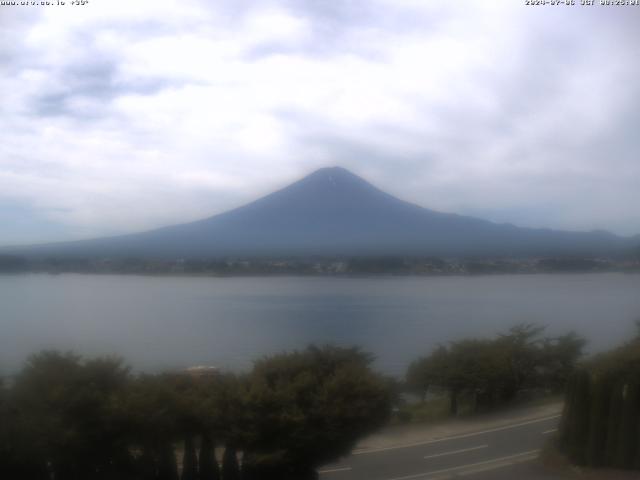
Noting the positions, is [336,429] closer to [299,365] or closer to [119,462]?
[299,365]

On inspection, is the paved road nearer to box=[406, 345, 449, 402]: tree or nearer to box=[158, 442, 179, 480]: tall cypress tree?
box=[158, 442, 179, 480]: tall cypress tree

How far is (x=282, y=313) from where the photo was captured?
2589cm

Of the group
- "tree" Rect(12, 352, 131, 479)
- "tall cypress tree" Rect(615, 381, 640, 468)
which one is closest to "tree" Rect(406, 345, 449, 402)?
"tall cypress tree" Rect(615, 381, 640, 468)

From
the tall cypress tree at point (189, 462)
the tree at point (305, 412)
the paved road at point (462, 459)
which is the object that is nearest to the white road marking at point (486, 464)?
the paved road at point (462, 459)

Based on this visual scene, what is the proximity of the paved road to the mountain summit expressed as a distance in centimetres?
951

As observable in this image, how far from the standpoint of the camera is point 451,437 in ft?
36.8

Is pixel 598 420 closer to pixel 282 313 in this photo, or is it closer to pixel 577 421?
pixel 577 421

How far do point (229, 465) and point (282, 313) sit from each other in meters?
17.2

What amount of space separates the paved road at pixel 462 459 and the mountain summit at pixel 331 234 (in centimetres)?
951

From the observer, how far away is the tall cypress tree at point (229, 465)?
865 cm

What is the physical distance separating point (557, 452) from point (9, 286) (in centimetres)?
1313

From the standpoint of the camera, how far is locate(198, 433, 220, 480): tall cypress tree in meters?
8.52

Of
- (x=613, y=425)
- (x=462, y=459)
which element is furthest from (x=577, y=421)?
(x=462, y=459)

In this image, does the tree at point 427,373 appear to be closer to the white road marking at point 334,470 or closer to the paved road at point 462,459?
the paved road at point 462,459
